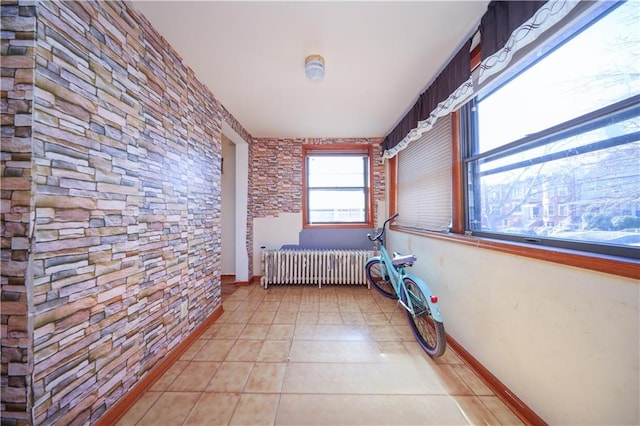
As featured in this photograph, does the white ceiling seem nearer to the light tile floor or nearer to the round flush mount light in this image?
the round flush mount light

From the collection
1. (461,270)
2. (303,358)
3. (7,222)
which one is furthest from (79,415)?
(461,270)

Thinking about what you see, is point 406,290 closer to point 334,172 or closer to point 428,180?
point 428,180

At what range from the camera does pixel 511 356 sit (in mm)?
1276

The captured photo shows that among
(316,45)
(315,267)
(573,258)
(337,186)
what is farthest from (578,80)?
(315,267)

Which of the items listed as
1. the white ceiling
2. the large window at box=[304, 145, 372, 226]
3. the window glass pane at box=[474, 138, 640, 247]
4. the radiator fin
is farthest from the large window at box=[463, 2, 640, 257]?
the large window at box=[304, 145, 372, 226]

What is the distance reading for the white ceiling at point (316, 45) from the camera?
1344mm

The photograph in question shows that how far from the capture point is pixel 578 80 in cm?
105

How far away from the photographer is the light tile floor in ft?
3.99

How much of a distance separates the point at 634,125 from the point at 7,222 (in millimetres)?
2609

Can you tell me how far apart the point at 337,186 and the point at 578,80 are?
293cm

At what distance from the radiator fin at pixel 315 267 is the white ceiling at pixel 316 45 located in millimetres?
2115

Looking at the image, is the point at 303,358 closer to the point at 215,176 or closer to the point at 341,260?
the point at 341,260

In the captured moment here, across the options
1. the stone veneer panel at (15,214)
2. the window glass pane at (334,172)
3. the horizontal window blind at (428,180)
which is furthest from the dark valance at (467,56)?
the stone veneer panel at (15,214)

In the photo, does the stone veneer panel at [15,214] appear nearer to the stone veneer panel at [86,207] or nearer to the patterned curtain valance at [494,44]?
the stone veneer panel at [86,207]
